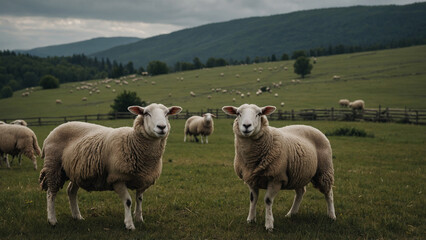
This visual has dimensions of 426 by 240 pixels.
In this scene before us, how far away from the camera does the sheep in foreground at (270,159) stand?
5.59 m

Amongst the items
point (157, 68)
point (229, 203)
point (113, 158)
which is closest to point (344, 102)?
point (229, 203)

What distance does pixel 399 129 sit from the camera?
84.2 feet

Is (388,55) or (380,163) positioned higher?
(388,55)

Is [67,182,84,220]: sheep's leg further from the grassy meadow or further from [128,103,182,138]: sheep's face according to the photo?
[128,103,182,138]: sheep's face

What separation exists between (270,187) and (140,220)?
2653 millimetres

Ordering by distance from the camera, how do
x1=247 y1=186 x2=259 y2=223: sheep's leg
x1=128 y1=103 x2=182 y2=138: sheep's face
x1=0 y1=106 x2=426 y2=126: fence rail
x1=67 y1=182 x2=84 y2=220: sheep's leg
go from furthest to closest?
x1=0 y1=106 x2=426 y2=126: fence rail → x1=67 y1=182 x2=84 y2=220: sheep's leg → x1=247 y1=186 x2=259 y2=223: sheep's leg → x1=128 y1=103 x2=182 y2=138: sheep's face

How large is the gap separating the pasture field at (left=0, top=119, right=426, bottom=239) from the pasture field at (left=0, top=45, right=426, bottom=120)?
34912mm

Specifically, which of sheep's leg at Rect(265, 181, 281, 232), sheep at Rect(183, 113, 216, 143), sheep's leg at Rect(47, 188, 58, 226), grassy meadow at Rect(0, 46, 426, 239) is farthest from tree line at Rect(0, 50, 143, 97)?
sheep's leg at Rect(265, 181, 281, 232)

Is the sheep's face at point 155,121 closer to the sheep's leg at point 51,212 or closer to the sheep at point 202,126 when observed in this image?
the sheep's leg at point 51,212

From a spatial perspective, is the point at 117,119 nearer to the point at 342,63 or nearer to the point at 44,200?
the point at 44,200

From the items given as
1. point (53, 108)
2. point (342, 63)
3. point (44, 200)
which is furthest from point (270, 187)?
point (342, 63)

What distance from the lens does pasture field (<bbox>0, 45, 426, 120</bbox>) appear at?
154ft

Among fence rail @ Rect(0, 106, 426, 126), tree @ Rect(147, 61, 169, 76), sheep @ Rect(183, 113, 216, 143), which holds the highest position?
tree @ Rect(147, 61, 169, 76)

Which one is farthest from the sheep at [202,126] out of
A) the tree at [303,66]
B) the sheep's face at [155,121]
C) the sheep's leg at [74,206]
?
the tree at [303,66]
